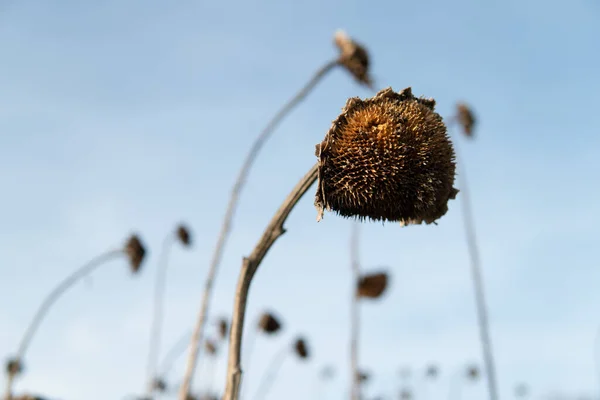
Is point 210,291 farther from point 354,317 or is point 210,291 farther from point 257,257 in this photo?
point 257,257

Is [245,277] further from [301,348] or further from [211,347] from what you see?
[211,347]

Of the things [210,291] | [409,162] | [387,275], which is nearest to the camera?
[409,162]

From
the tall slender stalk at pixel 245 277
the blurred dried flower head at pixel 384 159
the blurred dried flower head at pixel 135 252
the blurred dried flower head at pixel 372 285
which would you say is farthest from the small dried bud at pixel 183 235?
the tall slender stalk at pixel 245 277

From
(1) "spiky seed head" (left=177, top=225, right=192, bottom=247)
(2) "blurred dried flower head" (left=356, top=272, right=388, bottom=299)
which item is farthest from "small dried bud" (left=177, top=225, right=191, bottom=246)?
(2) "blurred dried flower head" (left=356, top=272, right=388, bottom=299)

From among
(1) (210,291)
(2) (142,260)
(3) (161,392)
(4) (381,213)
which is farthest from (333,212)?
(3) (161,392)

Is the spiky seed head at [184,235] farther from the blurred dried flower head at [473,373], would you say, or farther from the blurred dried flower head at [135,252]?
the blurred dried flower head at [473,373]

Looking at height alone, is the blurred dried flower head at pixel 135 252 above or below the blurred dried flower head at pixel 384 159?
above

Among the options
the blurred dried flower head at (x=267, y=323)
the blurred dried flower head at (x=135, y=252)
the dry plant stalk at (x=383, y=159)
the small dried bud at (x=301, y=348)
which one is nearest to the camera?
the dry plant stalk at (x=383, y=159)
